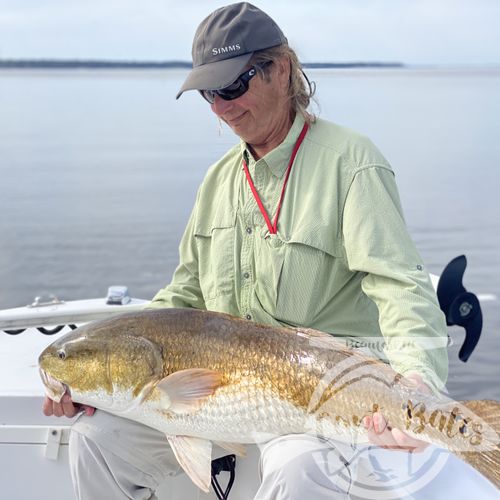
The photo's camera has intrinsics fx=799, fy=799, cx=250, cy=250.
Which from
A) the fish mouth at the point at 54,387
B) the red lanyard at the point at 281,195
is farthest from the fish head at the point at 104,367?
the red lanyard at the point at 281,195

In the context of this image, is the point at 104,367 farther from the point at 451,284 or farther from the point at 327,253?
the point at 451,284

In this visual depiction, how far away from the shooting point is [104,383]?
8.59 feet

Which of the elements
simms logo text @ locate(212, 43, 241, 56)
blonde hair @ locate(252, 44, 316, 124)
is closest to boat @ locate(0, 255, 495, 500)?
blonde hair @ locate(252, 44, 316, 124)

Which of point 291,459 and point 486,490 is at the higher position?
point 291,459

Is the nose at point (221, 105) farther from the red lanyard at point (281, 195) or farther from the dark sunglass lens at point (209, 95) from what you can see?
the red lanyard at point (281, 195)

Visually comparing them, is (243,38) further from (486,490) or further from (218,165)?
(486,490)

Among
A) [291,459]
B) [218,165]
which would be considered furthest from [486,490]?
[218,165]

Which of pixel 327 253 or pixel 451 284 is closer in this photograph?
pixel 327 253

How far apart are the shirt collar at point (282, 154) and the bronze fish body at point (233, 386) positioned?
66 centimetres

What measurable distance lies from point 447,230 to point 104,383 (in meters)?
9.04

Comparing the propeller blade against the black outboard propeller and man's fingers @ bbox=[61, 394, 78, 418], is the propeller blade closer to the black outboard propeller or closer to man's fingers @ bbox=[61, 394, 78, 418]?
the black outboard propeller

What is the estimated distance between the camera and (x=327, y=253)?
2.82 metres

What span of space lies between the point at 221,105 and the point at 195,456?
127 cm

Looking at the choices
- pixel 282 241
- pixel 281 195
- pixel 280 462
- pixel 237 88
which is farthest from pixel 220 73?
pixel 280 462
